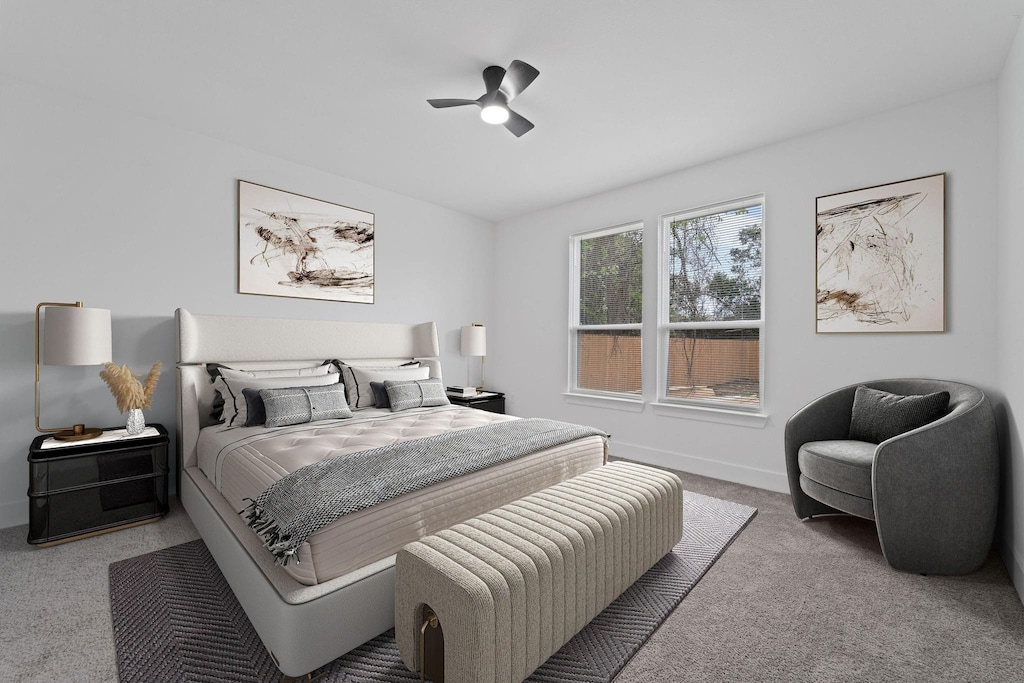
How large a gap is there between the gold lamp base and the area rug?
87 cm

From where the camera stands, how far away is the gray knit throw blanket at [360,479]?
5.26 feet

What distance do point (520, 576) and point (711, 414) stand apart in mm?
2950

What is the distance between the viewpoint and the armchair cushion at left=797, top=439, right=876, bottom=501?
239 cm

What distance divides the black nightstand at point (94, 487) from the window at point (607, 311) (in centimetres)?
364

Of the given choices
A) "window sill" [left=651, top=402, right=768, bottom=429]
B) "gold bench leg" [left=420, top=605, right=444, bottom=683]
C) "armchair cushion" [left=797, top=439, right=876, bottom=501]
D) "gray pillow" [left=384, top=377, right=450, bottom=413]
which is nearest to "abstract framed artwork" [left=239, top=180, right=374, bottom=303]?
"gray pillow" [left=384, top=377, right=450, bottom=413]

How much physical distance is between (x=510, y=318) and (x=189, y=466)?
3.47 metres

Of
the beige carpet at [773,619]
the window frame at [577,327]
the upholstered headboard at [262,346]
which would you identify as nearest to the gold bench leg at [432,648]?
the beige carpet at [773,619]

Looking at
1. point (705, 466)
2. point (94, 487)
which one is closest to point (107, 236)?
point (94, 487)

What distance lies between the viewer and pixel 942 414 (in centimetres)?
253

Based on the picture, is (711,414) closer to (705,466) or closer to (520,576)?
(705,466)

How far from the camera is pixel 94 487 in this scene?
2.59 meters

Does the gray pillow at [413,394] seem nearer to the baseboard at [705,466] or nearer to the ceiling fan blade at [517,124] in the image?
the baseboard at [705,466]

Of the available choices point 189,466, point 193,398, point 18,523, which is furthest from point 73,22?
point 18,523

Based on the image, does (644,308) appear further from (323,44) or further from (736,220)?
(323,44)
